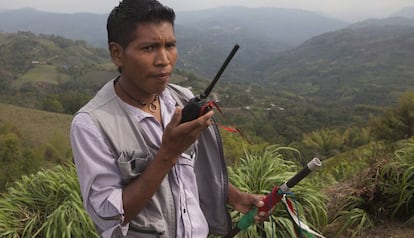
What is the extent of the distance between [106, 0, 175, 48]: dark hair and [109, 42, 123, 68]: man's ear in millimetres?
20

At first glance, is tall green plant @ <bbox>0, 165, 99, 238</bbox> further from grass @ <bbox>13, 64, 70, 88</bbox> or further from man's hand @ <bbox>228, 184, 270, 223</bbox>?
grass @ <bbox>13, 64, 70, 88</bbox>

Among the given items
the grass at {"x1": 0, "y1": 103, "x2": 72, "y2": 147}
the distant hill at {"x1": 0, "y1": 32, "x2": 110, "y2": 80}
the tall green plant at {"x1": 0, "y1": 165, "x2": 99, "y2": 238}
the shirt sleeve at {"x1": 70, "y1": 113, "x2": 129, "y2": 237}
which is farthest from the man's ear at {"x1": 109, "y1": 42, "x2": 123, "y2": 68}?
the distant hill at {"x1": 0, "y1": 32, "x2": 110, "y2": 80}

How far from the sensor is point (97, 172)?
1.24 meters

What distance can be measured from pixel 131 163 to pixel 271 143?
4696cm

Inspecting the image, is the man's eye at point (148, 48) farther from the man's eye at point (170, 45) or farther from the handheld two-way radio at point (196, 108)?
the handheld two-way radio at point (196, 108)

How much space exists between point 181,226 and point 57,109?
6058cm

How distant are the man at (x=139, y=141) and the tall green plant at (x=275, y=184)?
1813 millimetres

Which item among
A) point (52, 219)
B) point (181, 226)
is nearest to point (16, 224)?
point (52, 219)

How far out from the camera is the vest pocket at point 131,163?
126cm

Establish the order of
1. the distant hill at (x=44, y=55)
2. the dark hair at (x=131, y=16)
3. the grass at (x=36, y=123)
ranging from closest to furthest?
the dark hair at (x=131, y=16), the grass at (x=36, y=123), the distant hill at (x=44, y=55)

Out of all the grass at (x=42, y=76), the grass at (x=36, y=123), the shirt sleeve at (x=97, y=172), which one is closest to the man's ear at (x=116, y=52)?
the shirt sleeve at (x=97, y=172)

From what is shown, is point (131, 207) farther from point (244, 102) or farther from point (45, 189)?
point (244, 102)

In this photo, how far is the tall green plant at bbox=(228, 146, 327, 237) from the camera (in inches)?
129

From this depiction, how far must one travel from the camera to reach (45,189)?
3707 millimetres
